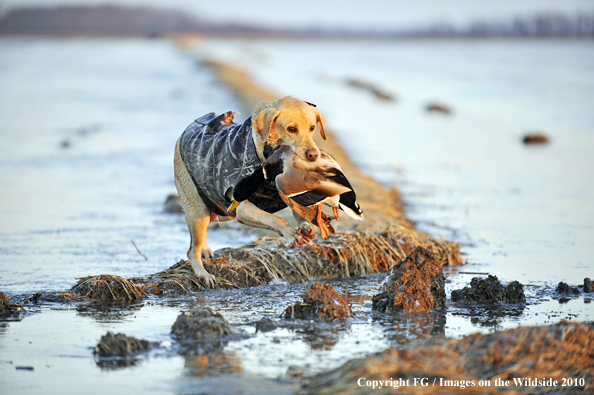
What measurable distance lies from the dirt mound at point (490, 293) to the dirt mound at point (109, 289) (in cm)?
363

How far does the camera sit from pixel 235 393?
5598 millimetres

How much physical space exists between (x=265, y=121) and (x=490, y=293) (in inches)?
126

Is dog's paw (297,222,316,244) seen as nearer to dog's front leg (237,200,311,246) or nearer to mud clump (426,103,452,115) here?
dog's front leg (237,200,311,246)

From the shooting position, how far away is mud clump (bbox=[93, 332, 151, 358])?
21.1 feet

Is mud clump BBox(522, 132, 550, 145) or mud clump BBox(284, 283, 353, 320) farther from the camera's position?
mud clump BBox(522, 132, 550, 145)

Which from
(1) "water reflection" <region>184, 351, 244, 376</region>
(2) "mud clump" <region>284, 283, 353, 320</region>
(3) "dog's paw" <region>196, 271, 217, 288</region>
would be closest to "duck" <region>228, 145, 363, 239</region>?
(2) "mud clump" <region>284, 283, 353, 320</region>

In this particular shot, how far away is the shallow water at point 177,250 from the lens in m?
6.25

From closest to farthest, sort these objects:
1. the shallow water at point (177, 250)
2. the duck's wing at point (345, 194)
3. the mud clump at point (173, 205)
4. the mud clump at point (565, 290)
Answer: the shallow water at point (177, 250)
the duck's wing at point (345, 194)
the mud clump at point (565, 290)
the mud clump at point (173, 205)

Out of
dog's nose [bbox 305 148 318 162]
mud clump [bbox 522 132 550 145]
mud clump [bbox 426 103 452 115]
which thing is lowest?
dog's nose [bbox 305 148 318 162]

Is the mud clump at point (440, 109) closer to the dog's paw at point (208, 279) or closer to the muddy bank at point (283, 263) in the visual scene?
the muddy bank at point (283, 263)

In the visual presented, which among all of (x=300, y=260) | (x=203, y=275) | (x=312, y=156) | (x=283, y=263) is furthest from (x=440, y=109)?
(x=312, y=156)

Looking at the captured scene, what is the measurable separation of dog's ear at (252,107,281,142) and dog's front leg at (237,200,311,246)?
70 cm

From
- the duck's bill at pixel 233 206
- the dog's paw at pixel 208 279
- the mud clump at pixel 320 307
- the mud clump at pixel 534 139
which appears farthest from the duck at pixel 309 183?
the mud clump at pixel 534 139

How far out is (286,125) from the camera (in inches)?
284
